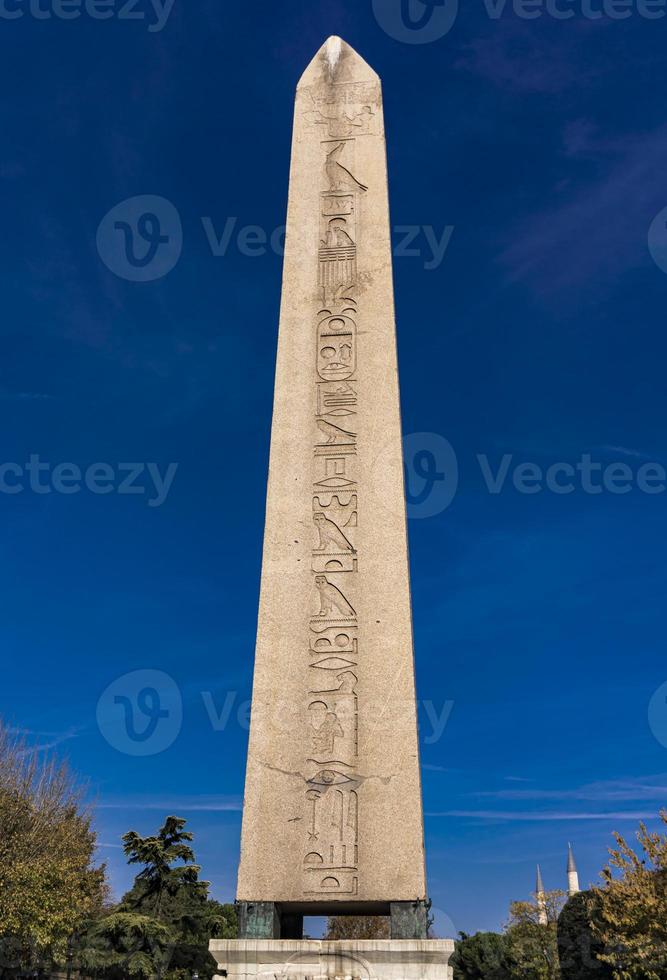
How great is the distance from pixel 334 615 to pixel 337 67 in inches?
244

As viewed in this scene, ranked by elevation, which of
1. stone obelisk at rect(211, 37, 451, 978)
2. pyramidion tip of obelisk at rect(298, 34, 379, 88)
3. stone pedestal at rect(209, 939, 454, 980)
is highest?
pyramidion tip of obelisk at rect(298, 34, 379, 88)

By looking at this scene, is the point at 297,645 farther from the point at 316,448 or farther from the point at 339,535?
the point at 316,448

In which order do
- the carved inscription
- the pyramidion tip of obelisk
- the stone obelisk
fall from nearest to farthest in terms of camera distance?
1. the stone obelisk
2. the carved inscription
3. the pyramidion tip of obelisk

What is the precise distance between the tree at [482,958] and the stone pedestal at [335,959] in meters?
43.6

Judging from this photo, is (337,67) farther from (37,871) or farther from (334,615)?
(37,871)

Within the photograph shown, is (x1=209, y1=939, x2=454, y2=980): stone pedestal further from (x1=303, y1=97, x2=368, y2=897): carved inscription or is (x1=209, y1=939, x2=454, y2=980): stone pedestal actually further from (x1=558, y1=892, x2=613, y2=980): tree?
(x1=558, y1=892, x2=613, y2=980): tree

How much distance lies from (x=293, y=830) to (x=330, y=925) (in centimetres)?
2760

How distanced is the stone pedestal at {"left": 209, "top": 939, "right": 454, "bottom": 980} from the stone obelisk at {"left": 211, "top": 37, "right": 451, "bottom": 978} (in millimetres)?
14

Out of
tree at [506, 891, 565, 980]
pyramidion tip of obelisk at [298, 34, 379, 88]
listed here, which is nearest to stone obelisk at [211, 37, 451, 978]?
pyramidion tip of obelisk at [298, 34, 379, 88]

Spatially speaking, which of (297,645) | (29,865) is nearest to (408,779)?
(297,645)

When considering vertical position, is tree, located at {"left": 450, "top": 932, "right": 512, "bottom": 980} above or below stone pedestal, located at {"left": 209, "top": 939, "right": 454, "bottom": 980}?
above

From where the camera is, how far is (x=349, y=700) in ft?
21.5

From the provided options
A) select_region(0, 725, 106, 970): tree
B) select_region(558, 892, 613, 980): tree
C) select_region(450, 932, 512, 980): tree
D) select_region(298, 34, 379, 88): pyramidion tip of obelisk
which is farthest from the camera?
select_region(450, 932, 512, 980): tree

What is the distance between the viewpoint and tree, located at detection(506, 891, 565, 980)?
35.6 m
